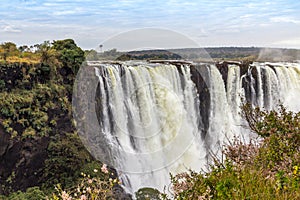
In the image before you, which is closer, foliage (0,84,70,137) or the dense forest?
the dense forest

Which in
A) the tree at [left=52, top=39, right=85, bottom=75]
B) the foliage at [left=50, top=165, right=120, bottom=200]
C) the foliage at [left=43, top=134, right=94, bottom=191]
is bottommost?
the foliage at [left=43, top=134, right=94, bottom=191]

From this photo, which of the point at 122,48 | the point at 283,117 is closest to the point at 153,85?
the point at 122,48

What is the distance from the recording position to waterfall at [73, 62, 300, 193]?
30.4 feet

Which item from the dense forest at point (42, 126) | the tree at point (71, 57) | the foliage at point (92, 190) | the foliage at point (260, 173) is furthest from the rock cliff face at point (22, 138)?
the foliage at point (92, 190)

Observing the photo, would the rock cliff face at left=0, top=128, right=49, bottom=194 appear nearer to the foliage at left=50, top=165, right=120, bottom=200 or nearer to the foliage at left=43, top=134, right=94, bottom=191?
the foliage at left=43, top=134, right=94, bottom=191

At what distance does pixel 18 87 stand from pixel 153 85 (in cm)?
368

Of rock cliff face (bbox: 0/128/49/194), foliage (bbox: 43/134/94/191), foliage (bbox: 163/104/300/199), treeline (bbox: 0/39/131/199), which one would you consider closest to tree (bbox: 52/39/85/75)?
treeline (bbox: 0/39/131/199)

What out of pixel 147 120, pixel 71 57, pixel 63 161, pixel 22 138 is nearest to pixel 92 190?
pixel 147 120

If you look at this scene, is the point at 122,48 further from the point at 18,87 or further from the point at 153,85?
the point at 18,87

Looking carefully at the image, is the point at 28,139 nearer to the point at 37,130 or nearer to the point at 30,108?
the point at 37,130

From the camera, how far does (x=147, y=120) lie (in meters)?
9.27

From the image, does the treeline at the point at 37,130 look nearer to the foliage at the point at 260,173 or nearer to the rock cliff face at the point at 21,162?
the rock cliff face at the point at 21,162

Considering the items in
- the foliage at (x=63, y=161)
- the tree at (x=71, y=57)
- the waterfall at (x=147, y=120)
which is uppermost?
the tree at (x=71, y=57)

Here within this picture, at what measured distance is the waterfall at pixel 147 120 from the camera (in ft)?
30.4
